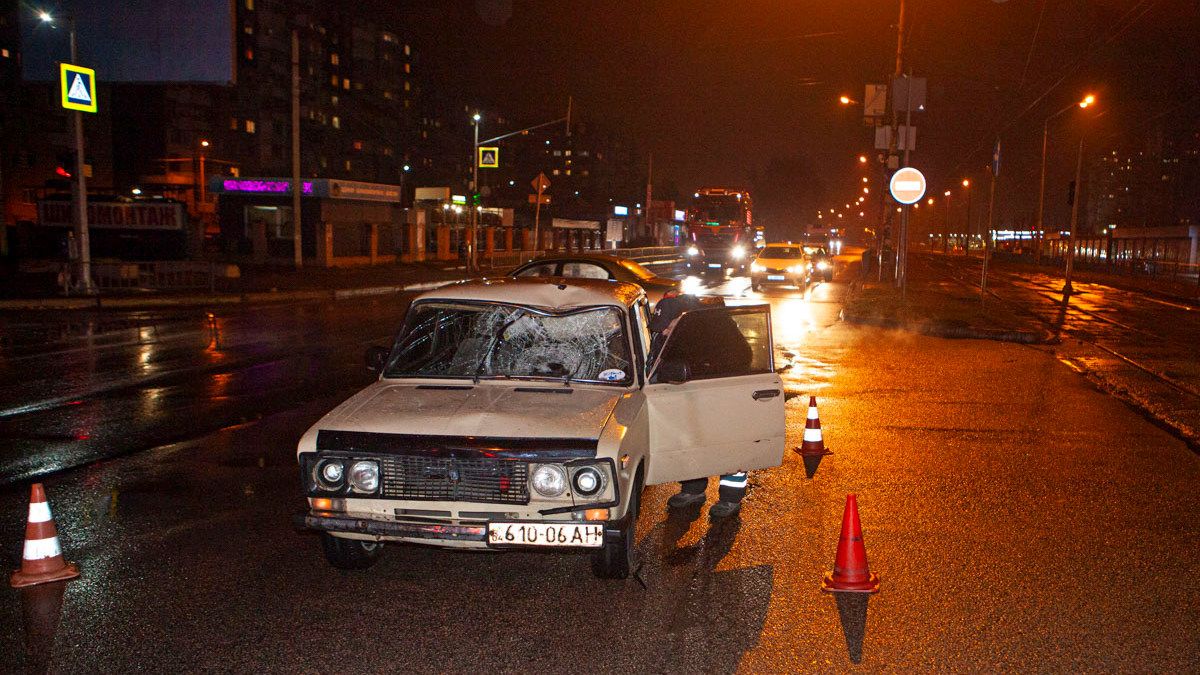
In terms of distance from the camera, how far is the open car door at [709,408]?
6.07 m

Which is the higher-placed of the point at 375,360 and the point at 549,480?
Answer: the point at 375,360

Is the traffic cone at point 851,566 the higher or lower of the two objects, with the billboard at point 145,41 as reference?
lower

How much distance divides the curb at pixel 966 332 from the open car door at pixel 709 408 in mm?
14430

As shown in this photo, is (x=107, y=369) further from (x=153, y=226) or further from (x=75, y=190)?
(x=153, y=226)

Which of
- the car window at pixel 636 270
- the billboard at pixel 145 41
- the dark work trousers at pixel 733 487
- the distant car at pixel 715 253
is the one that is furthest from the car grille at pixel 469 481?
the distant car at pixel 715 253

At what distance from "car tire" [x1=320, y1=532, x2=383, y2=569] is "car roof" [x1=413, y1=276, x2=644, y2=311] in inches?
66.1

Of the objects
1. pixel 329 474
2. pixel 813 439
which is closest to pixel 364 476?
pixel 329 474

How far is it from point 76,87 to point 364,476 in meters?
24.4

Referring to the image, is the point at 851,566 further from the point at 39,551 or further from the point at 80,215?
the point at 80,215

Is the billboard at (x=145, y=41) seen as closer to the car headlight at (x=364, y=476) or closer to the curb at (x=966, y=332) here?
the curb at (x=966, y=332)

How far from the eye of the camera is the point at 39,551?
17.8 feet

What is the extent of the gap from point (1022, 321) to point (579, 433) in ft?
70.8

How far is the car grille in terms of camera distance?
197 inches

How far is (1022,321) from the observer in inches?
943
